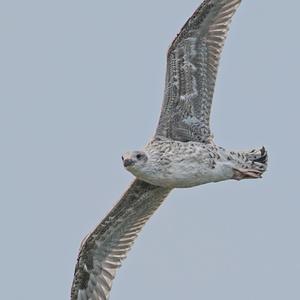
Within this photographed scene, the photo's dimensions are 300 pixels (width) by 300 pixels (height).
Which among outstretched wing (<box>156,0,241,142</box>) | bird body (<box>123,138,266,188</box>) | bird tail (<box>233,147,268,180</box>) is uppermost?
outstretched wing (<box>156,0,241,142</box>)

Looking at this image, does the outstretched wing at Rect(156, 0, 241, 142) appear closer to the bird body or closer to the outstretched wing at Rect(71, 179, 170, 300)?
the bird body

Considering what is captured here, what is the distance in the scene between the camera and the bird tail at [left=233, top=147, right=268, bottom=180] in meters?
18.0

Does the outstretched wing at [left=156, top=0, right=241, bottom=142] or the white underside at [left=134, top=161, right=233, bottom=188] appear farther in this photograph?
the outstretched wing at [left=156, top=0, right=241, bottom=142]

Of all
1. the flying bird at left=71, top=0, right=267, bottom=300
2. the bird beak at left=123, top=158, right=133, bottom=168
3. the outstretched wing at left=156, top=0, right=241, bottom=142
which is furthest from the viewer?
the outstretched wing at left=156, top=0, right=241, bottom=142

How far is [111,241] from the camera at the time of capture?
1889 centimetres

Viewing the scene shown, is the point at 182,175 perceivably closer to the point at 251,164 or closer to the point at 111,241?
the point at 251,164

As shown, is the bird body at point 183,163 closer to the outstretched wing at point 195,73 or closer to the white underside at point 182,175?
the white underside at point 182,175

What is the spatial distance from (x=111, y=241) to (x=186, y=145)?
2112mm

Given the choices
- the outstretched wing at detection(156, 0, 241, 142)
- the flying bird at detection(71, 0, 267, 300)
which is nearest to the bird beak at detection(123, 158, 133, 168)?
the flying bird at detection(71, 0, 267, 300)

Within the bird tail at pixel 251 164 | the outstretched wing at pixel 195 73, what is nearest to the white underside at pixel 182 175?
the bird tail at pixel 251 164

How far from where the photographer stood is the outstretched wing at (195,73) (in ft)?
58.3

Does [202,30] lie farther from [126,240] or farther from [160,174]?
[126,240]

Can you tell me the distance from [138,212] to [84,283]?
1379mm

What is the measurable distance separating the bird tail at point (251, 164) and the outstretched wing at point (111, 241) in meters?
1.36
